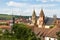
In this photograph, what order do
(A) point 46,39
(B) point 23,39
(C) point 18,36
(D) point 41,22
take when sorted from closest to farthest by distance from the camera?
(B) point 23,39 < (C) point 18,36 < (A) point 46,39 < (D) point 41,22

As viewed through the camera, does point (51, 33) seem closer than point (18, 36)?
No

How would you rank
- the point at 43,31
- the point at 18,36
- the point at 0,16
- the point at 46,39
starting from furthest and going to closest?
the point at 0,16 → the point at 43,31 → the point at 46,39 → the point at 18,36

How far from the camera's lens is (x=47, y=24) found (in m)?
108

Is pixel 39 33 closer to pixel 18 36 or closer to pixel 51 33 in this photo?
pixel 51 33

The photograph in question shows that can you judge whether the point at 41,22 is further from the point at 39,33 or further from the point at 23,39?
the point at 23,39

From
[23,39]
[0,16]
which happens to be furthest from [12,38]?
[0,16]

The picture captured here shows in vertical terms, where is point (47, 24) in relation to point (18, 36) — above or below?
below

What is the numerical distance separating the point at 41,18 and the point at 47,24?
4.00 metres

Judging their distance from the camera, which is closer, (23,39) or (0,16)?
(23,39)

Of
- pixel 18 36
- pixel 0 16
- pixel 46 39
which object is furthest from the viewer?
pixel 0 16

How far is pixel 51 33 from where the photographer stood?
177 ft

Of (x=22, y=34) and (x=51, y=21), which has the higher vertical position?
(x=22, y=34)

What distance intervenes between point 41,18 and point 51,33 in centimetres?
5173

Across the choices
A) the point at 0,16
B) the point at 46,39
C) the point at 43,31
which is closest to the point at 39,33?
the point at 43,31
